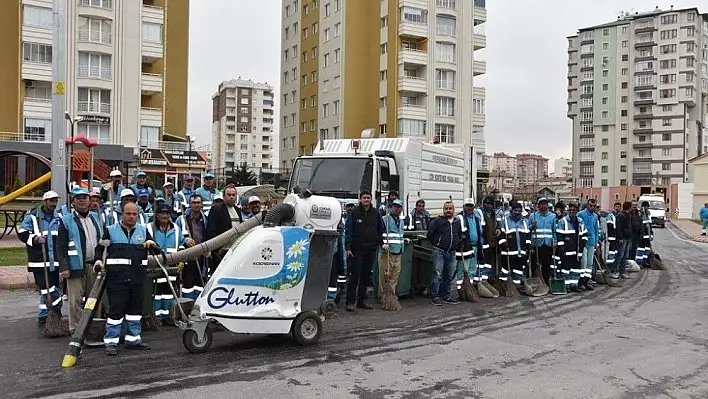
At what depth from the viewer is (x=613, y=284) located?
48.3ft

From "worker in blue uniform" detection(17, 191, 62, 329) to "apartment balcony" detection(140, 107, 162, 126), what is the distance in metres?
41.0

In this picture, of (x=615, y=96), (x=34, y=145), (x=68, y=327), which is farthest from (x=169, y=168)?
(x=615, y=96)

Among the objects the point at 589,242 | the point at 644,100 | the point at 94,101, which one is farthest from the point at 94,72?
the point at 644,100

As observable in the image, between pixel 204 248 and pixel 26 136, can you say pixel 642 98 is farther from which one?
pixel 204 248

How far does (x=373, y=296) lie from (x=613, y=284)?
602cm

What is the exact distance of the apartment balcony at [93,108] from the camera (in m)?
45.2

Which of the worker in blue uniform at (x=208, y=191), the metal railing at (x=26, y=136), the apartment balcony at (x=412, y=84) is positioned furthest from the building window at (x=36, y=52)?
the worker in blue uniform at (x=208, y=191)

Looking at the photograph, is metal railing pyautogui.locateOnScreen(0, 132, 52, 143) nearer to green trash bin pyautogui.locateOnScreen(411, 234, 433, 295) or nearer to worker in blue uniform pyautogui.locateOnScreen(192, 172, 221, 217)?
worker in blue uniform pyautogui.locateOnScreen(192, 172, 221, 217)

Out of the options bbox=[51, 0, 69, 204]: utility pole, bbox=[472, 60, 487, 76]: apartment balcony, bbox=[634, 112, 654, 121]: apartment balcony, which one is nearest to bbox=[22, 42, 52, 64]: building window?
bbox=[472, 60, 487, 76]: apartment balcony

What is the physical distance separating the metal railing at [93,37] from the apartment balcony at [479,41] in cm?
2997

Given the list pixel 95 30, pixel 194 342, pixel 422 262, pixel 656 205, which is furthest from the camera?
pixel 656 205

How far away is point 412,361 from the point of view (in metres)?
7.38

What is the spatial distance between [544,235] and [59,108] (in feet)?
31.9

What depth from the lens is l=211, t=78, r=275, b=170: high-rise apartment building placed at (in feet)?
504
